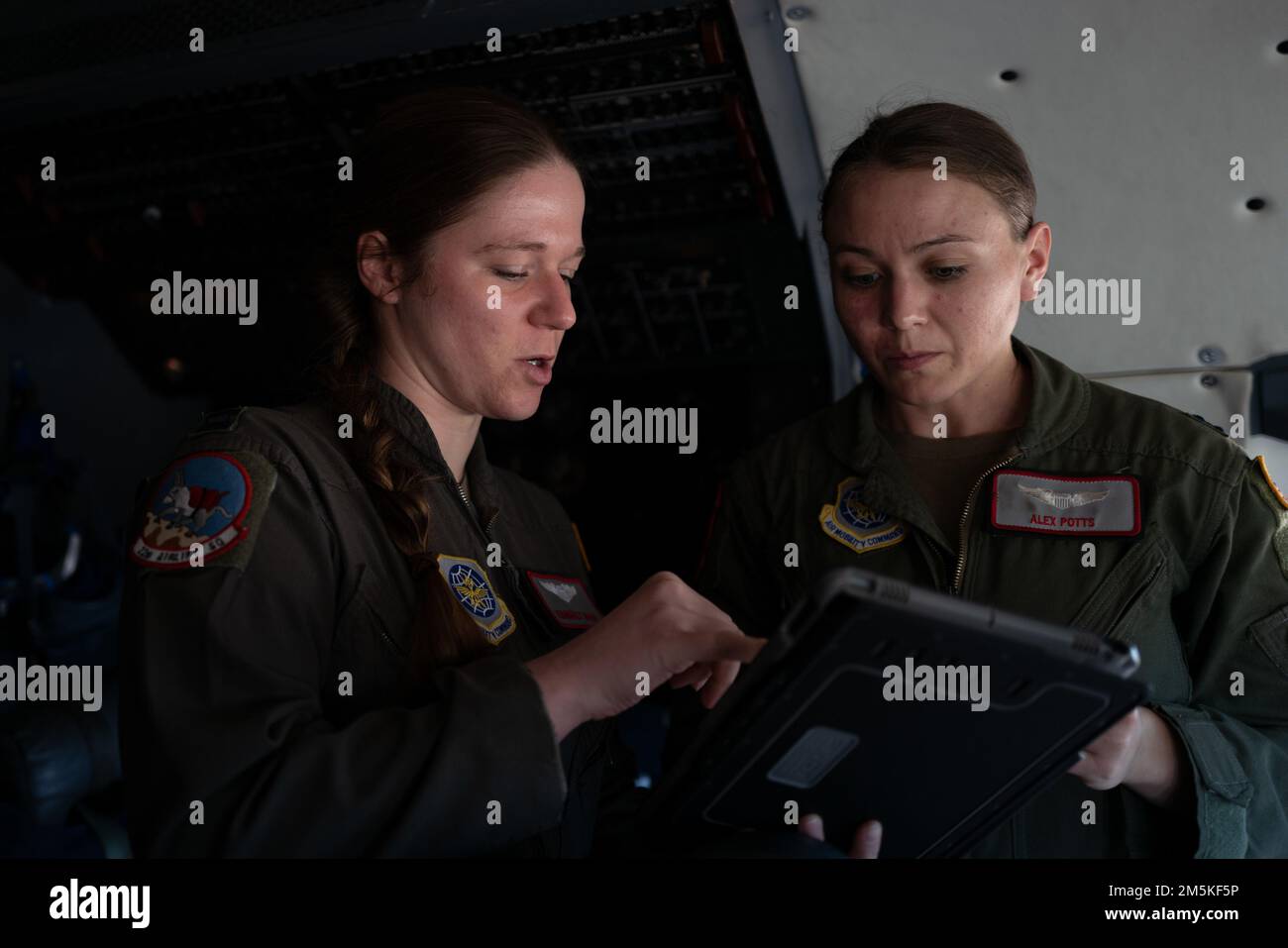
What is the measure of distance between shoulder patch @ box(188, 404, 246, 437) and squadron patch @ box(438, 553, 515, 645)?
0.30 m

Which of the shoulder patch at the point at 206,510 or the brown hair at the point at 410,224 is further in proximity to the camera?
the brown hair at the point at 410,224

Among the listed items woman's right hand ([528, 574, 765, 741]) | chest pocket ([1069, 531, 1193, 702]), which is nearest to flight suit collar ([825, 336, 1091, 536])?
chest pocket ([1069, 531, 1193, 702])

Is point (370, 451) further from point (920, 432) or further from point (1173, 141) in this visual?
point (1173, 141)

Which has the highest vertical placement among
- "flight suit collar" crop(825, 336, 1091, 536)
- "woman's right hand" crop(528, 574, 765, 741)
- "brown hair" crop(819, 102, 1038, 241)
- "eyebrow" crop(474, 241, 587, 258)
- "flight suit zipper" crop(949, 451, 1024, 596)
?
"brown hair" crop(819, 102, 1038, 241)

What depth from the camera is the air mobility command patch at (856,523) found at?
5.28 ft

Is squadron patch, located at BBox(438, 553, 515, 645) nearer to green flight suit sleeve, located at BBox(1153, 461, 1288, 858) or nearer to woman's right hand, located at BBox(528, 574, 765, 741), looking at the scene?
woman's right hand, located at BBox(528, 574, 765, 741)

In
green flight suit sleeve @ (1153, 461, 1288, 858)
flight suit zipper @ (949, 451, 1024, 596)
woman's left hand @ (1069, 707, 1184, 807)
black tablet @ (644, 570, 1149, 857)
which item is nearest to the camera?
black tablet @ (644, 570, 1149, 857)

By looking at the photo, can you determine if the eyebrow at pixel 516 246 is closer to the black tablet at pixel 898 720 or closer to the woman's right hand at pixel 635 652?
the woman's right hand at pixel 635 652

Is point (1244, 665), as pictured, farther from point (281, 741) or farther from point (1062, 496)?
point (281, 741)

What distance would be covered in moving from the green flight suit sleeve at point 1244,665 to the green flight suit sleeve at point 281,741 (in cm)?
82

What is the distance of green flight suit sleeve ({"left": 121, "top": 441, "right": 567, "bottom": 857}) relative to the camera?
112 centimetres

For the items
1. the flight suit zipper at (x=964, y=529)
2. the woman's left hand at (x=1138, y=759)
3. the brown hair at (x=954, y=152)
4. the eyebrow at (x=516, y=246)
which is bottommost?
the woman's left hand at (x=1138, y=759)

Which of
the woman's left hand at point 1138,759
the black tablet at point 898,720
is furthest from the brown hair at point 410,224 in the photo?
the woman's left hand at point 1138,759

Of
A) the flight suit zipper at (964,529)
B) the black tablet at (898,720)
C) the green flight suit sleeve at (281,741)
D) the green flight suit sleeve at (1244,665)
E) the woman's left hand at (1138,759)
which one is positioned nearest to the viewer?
the black tablet at (898,720)
